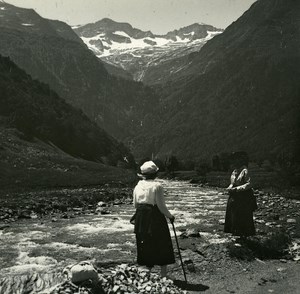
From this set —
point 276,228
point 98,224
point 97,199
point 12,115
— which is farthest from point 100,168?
point 276,228

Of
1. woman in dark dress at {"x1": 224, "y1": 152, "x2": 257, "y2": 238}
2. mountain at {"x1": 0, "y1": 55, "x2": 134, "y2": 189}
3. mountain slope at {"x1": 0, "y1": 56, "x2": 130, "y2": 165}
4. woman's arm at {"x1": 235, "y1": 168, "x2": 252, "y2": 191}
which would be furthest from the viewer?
mountain slope at {"x1": 0, "y1": 56, "x2": 130, "y2": 165}

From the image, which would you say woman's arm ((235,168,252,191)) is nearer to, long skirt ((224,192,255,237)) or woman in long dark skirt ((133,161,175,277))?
long skirt ((224,192,255,237))

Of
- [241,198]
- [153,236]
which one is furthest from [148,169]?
[241,198]

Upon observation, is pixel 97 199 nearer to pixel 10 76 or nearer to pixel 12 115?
pixel 12 115

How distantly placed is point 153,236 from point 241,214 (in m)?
5.61

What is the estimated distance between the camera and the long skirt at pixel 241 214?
15.2 metres

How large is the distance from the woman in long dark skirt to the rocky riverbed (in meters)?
0.99

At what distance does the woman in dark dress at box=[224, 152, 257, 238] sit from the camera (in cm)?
1516

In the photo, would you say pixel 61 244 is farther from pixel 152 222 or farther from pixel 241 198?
pixel 152 222

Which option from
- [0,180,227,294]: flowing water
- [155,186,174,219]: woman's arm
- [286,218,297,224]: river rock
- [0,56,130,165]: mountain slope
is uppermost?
[0,56,130,165]: mountain slope

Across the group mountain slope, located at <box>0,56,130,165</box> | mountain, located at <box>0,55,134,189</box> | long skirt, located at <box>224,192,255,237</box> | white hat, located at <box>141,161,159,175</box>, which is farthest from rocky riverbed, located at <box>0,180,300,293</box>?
mountain slope, located at <box>0,56,130,165</box>

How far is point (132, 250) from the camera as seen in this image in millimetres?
15094

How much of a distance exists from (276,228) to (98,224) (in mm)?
8354

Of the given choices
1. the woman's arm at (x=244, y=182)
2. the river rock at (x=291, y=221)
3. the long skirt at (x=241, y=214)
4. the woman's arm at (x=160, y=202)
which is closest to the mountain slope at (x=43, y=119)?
the river rock at (x=291, y=221)
